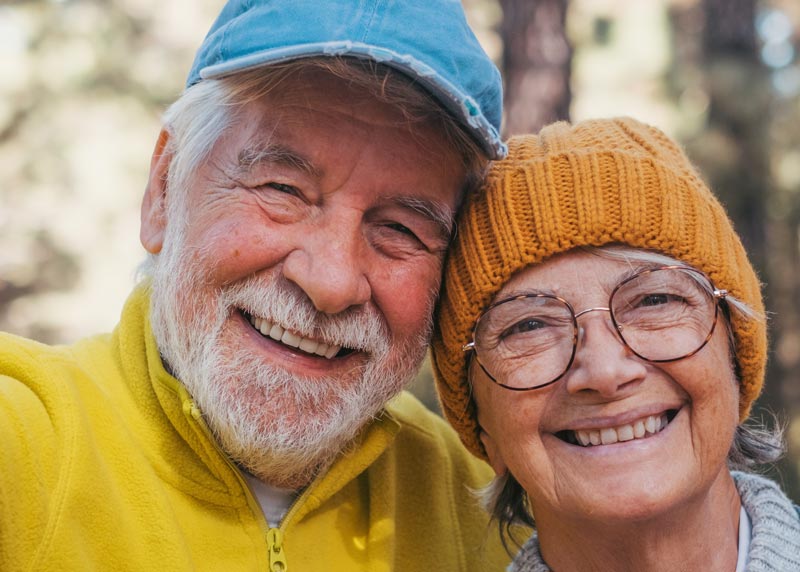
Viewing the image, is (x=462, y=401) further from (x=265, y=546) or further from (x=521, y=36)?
(x=521, y=36)

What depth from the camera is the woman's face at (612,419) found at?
2.24 metres

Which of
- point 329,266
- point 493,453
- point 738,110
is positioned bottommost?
point 493,453

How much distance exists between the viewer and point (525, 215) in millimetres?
2443

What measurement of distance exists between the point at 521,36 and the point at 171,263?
13.0 ft

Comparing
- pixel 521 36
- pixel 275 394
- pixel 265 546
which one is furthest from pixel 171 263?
pixel 521 36

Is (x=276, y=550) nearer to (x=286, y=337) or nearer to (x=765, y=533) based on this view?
(x=286, y=337)

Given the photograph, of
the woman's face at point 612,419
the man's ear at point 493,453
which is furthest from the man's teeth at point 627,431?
the man's ear at point 493,453

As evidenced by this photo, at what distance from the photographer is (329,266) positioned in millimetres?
2301

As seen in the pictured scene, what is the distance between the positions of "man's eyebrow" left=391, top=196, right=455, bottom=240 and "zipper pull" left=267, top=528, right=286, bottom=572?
0.96 meters

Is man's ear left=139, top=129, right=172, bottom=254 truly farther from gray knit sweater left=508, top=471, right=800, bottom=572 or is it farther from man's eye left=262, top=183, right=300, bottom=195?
gray knit sweater left=508, top=471, right=800, bottom=572

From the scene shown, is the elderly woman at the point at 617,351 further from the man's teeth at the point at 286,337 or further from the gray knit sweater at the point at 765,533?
the man's teeth at the point at 286,337

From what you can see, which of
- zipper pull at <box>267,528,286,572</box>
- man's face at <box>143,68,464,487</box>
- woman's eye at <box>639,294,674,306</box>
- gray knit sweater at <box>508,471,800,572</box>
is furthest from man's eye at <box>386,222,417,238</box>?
gray knit sweater at <box>508,471,800,572</box>

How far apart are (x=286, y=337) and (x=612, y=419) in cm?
88

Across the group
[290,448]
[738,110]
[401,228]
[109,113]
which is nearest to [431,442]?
[290,448]
